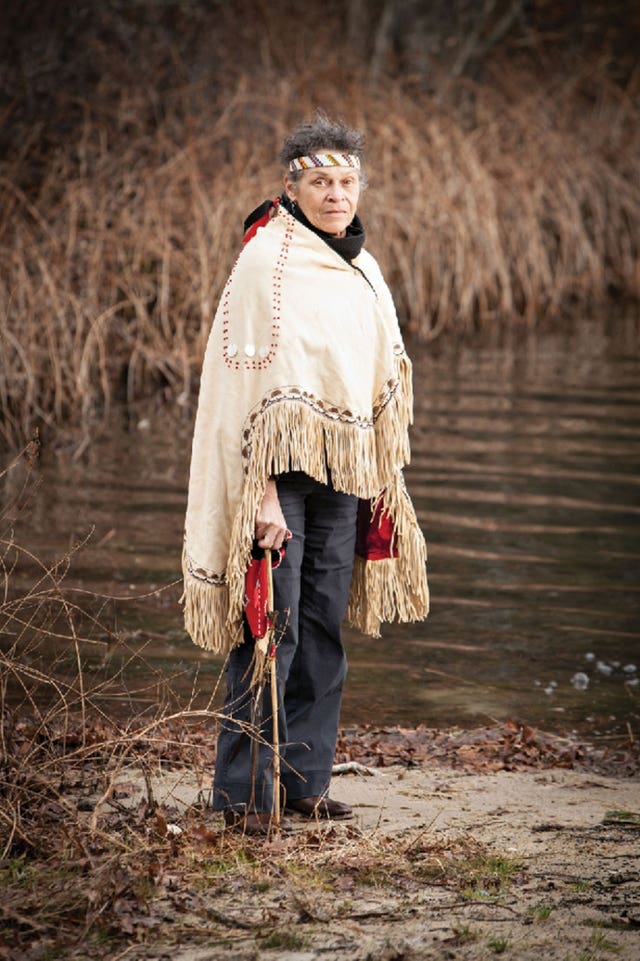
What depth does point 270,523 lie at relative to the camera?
164 inches

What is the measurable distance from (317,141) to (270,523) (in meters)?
1.09

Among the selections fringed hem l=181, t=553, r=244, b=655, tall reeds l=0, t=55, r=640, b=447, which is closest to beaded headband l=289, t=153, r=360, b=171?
fringed hem l=181, t=553, r=244, b=655

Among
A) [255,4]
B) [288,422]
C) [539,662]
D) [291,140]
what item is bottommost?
[539,662]

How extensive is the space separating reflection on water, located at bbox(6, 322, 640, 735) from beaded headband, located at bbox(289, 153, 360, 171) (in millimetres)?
2535

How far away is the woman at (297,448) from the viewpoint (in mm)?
4164

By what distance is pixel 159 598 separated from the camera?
7699 millimetres

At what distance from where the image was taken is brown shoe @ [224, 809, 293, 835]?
13.7 feet

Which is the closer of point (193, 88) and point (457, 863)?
point (457, 863)

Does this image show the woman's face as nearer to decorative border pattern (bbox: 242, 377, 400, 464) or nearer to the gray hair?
the gray hair

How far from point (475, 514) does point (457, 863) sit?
18.2ft

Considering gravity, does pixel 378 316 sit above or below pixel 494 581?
above

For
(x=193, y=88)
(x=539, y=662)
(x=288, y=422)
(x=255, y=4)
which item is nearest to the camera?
(x=288, y=422)

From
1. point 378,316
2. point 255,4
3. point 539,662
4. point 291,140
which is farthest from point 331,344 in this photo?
point 255,4

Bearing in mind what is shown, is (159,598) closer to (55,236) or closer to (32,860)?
(32,860)
